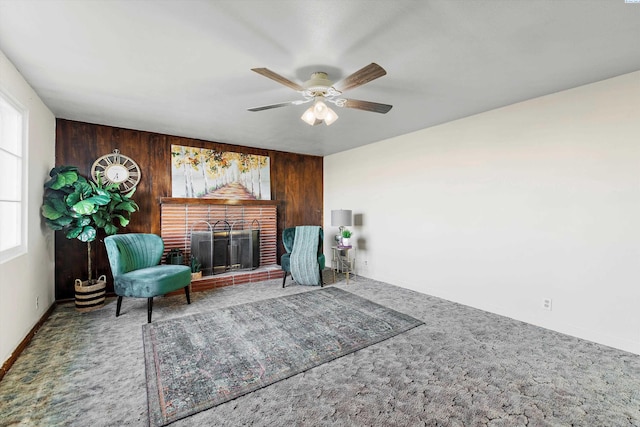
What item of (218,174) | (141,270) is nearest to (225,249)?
(218,174)

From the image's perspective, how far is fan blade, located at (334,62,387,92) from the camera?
192 centimetres

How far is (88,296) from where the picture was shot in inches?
Result: 134

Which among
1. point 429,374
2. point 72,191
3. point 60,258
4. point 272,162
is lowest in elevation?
point 429,374

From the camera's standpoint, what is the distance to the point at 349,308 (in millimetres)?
3555

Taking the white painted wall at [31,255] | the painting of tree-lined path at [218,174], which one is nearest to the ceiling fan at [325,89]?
the white painted wall at [31,255]

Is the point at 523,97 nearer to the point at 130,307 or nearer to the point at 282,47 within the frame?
the point at 282,47

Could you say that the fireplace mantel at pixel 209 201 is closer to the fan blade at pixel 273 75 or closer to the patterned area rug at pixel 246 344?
the patterned area rug at pixel 246 344

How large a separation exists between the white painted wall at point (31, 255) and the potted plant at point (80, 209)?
11 centimetres

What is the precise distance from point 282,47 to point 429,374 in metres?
2.69

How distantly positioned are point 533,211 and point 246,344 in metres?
3.33

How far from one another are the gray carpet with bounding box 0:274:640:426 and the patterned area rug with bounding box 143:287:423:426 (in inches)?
3.8

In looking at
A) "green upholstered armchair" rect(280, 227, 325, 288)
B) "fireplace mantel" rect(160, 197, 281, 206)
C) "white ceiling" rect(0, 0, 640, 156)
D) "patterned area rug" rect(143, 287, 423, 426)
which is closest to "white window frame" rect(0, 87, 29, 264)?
"white ceiling" rect(0, 0, 640, 156)

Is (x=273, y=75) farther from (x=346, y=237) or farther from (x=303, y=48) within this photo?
(x=346, y=237)

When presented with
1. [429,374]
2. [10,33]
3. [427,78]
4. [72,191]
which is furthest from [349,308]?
[10,33]
